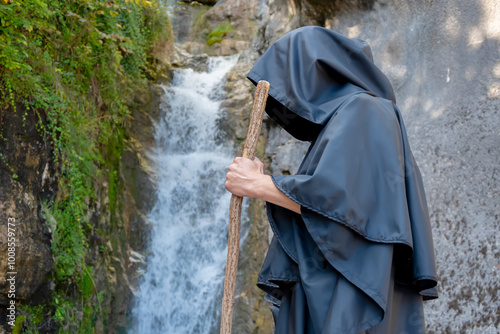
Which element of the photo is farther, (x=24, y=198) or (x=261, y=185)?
(x=24, y=198)

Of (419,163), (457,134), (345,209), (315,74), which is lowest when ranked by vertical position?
(345,209)

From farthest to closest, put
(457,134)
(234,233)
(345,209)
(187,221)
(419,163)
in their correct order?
(187,221)
(419,163)
(457,134)
(234,233)
(345,209)

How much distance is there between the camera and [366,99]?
156 cm

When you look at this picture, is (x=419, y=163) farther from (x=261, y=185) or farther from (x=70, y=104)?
(x=70, y=104)

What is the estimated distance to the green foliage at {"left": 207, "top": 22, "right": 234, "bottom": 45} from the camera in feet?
39.1

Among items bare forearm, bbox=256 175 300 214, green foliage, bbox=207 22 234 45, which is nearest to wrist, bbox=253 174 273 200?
bare forearm, bbox=256 175 300 214

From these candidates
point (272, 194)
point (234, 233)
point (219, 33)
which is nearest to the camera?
point (272, 194)

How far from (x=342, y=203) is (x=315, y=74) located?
1.67 ft

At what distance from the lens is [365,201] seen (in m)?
1.46

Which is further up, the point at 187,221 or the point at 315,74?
the point at 315,74

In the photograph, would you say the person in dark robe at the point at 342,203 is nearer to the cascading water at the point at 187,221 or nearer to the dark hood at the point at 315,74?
the dark hood at the point at 315,74

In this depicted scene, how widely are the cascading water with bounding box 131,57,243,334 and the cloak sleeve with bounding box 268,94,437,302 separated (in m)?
5.48

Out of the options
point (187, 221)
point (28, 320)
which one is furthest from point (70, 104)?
point (187, 221)

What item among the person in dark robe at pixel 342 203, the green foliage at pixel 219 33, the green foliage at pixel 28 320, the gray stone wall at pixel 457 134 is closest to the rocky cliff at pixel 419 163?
the gray stone wall at pixel 457 134
